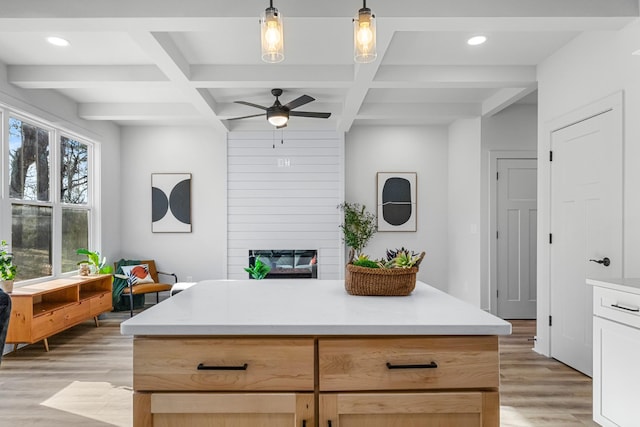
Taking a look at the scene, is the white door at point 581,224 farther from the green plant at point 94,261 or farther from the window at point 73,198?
the window at point 73,198

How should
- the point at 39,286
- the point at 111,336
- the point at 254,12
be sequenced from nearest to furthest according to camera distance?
the point at 254,12, the point at 39,286, the point at 111,336

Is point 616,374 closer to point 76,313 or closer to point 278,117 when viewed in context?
point 278,117

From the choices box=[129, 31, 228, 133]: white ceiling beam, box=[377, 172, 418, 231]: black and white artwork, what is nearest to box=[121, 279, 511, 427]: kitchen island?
box=[129, 31, 228, 133]: white ceiling beam

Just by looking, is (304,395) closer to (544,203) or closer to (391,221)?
(544,203)

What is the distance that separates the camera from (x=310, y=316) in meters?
1.34

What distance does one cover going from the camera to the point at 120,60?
152 inches

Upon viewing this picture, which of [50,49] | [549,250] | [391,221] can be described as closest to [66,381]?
[50,49]

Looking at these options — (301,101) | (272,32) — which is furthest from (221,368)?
(301,101)

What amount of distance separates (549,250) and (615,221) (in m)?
0.87

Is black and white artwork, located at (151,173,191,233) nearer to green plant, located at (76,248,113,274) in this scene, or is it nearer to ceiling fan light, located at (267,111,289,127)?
green plant, located at (76,248,113,274)

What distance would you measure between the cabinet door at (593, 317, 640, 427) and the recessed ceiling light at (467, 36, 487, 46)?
2.19 meters

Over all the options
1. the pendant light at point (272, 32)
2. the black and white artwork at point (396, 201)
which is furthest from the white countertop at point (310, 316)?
the black and white artwork at point (396, 201)

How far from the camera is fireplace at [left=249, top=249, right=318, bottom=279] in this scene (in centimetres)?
624

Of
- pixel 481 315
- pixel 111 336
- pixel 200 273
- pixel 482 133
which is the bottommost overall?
pixel 111 336
